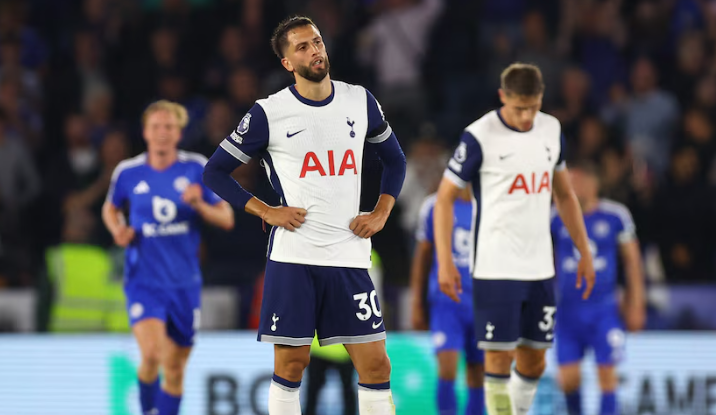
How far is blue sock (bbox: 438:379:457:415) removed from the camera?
28.6 feet

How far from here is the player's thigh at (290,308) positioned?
5.61 meters

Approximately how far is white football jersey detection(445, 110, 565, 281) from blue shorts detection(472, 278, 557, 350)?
0.06 m

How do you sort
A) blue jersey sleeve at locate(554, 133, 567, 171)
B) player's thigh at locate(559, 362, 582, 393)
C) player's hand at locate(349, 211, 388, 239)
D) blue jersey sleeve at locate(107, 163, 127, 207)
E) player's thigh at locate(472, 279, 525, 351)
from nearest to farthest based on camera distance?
1. player's hand at locate(349, 211, 388, 239)
2. player's thigh at locate(472, 279, 525, 351)
3. blue jersey sleeve at locate(554, 133, 567, 171)
4. blue jersey sleeve at locate(107, 163, 127, 207)
5. player's thigh at locate(559, 362, 582, 393)

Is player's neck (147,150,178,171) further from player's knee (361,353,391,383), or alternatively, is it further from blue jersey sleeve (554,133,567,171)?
player's knee (361,353,391,383)

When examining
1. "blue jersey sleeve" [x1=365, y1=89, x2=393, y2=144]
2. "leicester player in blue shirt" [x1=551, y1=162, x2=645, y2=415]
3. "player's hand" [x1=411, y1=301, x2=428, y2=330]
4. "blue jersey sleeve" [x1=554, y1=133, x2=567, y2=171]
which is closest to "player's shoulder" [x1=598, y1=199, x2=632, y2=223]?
"leicester player in blue shirt" [x1=551, y1=162, x2=645, y2=415]

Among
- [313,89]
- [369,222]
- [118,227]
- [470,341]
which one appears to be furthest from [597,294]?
[313,89]

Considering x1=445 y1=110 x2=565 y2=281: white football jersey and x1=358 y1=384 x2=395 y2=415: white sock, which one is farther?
x1=445 y1=110 x2=565 y2=281: white football jersey

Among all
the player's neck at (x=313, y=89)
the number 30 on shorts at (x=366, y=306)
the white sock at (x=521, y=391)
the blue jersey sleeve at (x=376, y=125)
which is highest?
the player's neck at (x=313, y=89)

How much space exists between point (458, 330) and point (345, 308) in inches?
125

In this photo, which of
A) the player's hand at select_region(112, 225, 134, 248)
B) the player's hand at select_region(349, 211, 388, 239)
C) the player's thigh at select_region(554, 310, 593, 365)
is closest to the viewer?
the player's hand at select_region(349, 211, 388, 239)

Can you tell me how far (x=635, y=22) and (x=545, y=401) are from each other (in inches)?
230

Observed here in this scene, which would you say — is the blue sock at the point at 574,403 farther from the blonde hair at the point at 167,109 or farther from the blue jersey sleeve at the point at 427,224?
the blonde hair at the point at 167,109

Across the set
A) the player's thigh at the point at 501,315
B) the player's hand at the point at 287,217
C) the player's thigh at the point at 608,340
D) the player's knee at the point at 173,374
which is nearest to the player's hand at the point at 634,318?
the player's thigh at the point at 608,340

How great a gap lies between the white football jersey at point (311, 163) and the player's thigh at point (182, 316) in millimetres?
2585
